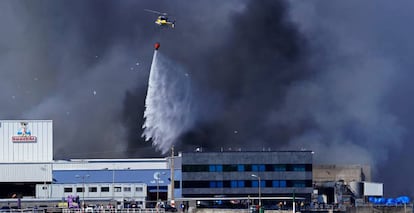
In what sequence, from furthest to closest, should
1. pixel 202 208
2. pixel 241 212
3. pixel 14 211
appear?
pixel 202 208 < pixel 241 212 < pixel 14 211

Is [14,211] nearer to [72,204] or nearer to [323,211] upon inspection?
[72,204]

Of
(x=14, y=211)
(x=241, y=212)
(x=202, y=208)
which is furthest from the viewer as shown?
(x=202, y=208)

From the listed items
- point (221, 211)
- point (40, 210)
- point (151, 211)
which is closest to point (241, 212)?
point (221, 211)

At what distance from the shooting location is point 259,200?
653 ft

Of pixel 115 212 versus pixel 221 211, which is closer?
pixel 115 212

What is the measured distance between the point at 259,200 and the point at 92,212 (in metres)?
37.0

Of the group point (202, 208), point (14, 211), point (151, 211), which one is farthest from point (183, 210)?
point (14, 211)

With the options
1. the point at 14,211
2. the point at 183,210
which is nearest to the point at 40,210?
the point at 14,211

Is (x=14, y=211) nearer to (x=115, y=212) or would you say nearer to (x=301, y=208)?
(x=115, y=212)

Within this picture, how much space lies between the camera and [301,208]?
200 metres

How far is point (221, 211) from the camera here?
186 metres

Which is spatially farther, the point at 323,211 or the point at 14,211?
the point at 323,211

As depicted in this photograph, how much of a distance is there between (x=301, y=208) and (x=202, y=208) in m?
16.4

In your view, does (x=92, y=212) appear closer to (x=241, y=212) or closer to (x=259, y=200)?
(x=241, y=212)
